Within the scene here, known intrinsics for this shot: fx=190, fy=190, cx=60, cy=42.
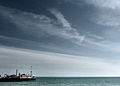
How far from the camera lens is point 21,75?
119 meters

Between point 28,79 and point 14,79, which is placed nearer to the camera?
point 14,79

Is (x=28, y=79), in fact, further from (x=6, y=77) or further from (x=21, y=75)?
(x=6, y=77)

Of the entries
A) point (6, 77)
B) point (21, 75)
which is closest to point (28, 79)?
point (21, 75)

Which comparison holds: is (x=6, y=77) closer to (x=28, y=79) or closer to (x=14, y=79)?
(x=14, y=79)

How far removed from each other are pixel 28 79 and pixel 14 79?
12.6 m

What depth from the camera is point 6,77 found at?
115 m

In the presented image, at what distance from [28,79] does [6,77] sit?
49.3ft

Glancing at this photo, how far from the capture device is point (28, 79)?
124 metres

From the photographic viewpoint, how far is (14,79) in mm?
113312

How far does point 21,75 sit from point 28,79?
7.09 meters

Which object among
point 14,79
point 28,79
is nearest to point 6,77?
point 14,79

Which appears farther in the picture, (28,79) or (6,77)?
(28,79)
